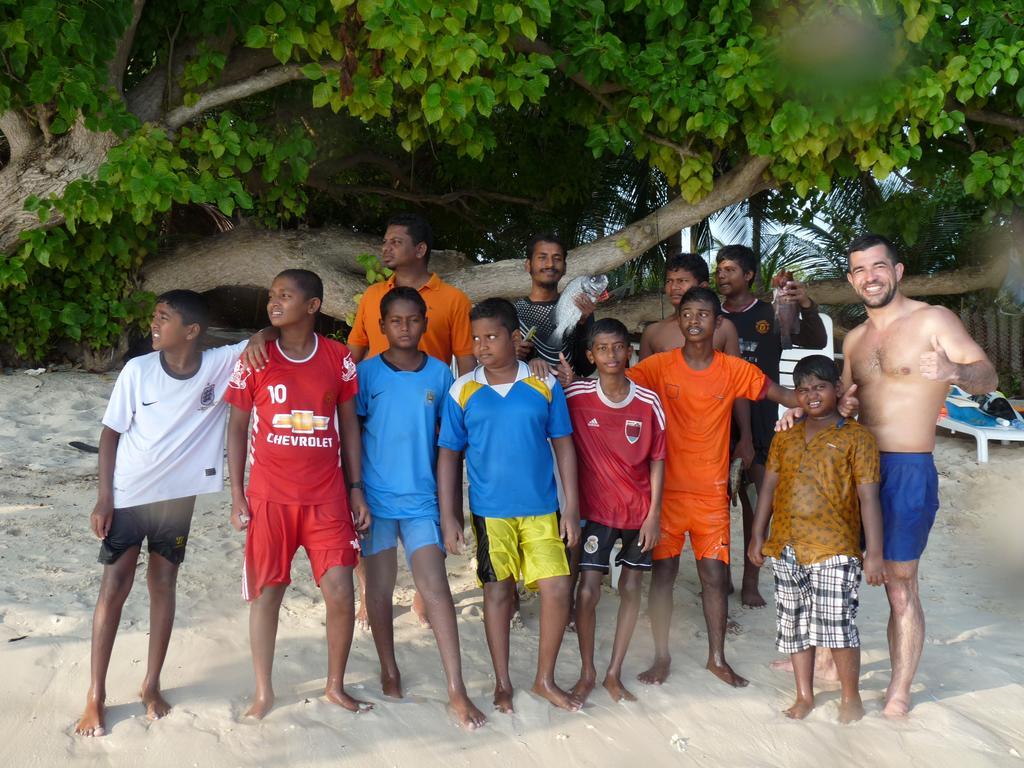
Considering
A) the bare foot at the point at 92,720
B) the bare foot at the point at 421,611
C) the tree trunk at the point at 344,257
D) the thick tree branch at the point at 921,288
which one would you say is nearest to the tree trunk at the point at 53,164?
the tree trunk at the point at 344,257

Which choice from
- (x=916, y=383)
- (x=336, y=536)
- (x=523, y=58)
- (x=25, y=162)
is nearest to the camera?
(x=336, y=536)

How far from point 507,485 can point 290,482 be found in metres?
0.80

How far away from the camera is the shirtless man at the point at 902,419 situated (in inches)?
141

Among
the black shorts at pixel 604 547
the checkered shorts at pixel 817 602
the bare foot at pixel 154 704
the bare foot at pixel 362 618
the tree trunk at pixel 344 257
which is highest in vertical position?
→ the tree trunk at pixel 344 257

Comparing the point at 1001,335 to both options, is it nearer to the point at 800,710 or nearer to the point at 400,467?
the point at 800,710

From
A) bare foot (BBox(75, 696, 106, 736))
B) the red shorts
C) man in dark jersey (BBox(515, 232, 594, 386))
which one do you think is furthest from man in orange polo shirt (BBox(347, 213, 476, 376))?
bare foot (BBox(75, 696, 106, 736))

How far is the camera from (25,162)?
6.69 meters

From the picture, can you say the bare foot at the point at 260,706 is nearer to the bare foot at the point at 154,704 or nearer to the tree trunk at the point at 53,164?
the bare foot at the point at 154,704

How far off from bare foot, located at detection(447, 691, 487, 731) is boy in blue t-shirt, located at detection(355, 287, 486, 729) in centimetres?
7

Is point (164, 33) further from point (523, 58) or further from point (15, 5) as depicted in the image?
point (523, 58)

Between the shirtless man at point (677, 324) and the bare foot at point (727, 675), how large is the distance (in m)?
1.41

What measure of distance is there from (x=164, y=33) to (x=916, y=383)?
617cm

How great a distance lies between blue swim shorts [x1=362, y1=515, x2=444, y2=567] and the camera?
3.55 m

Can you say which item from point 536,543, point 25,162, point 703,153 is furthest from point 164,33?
point 536,543
